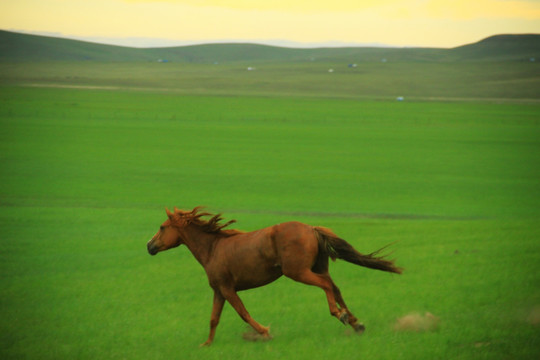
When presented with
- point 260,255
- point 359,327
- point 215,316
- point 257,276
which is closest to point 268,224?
point 215,316

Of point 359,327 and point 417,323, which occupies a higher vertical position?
point 359,327

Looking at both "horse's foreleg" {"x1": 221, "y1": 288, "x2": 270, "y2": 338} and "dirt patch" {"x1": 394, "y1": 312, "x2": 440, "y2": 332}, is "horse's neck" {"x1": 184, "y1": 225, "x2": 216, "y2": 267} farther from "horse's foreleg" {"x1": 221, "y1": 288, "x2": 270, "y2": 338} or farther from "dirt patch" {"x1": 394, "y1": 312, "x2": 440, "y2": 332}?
"dirt patch" {"x1": 394, "y1": 312, "x2": 440, "y2": 332}

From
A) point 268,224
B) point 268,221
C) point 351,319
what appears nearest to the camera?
point 351,319

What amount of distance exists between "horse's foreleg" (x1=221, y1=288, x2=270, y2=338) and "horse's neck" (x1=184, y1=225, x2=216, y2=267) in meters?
0.53

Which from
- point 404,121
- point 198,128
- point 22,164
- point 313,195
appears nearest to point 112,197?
point 313,195

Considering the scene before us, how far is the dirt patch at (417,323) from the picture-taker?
30.0 ft

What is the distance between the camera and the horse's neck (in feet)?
30.7

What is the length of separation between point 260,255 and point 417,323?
2.08 metres

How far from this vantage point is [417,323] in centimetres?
921

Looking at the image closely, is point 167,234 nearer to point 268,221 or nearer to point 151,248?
point 151,248

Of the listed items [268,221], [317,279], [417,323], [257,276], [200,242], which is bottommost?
[268,221]

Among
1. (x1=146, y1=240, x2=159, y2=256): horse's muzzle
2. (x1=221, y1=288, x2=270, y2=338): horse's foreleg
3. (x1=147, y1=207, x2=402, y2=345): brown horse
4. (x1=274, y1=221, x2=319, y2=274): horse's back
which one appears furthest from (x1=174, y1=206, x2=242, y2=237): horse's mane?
(x1=274, y1=221, x2=319, y2=274): horse's back

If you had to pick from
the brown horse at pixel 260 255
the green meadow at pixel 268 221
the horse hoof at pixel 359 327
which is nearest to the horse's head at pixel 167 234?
the brown horse at pixel 260 255

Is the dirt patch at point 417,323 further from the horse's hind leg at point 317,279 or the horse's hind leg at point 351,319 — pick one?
the horse's hind leg at point 317,279
